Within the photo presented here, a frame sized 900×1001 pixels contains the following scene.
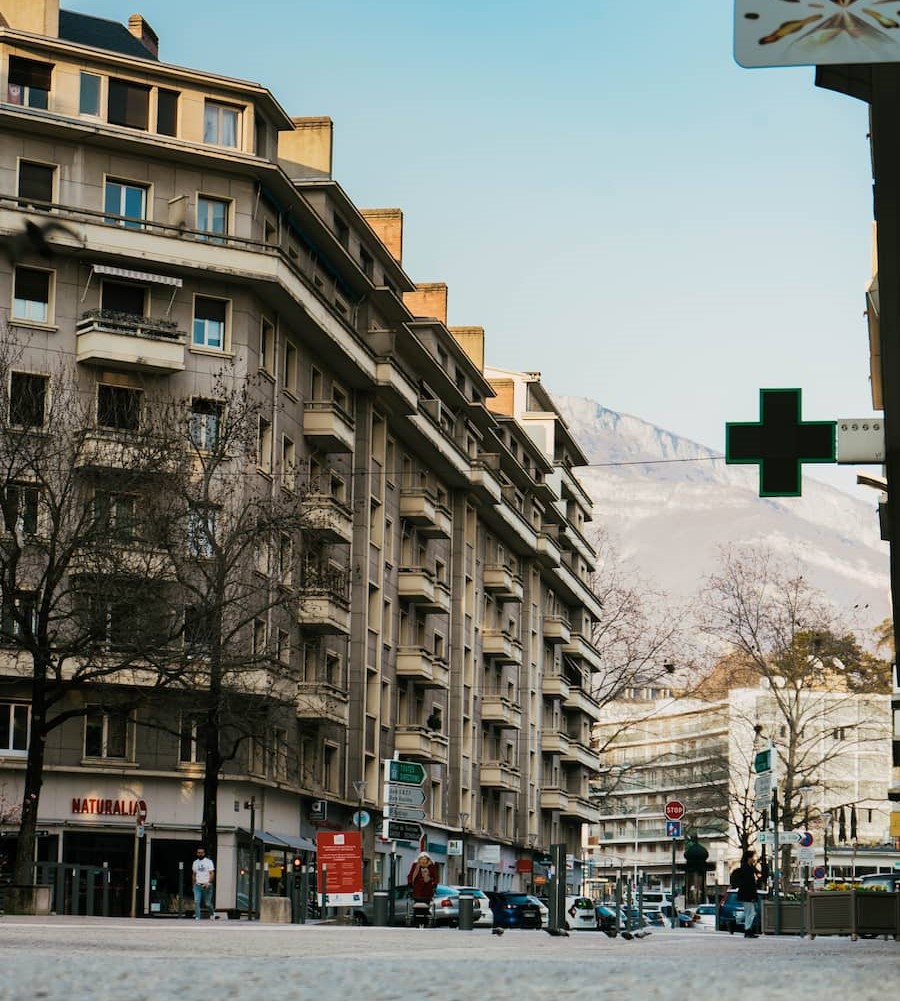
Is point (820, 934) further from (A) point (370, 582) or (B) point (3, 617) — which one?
(A) point (370, 582)

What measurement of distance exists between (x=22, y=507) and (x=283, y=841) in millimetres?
14289

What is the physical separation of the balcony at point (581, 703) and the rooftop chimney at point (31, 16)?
51.7 meters

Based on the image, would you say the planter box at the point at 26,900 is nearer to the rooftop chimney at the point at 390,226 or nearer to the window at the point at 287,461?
the window at the point at 287,461

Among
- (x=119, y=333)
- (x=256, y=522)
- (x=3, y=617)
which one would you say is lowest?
(x=3, y=617)

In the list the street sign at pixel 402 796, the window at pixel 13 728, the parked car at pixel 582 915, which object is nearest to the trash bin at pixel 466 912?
the street sign at pixel 402 796

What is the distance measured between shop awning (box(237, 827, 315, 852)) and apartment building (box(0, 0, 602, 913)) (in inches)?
4.2

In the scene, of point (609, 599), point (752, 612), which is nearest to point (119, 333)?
point (752, 612)

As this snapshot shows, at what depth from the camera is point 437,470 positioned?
7088 cm

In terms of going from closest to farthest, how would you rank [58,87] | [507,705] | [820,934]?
[820,934]
[58,87]
[507,705]

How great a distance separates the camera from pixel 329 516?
2098 inches

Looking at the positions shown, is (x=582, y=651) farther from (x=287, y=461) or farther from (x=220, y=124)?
(x=220, y=124)

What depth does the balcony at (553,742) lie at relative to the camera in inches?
3578

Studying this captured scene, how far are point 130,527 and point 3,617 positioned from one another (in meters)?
3.14


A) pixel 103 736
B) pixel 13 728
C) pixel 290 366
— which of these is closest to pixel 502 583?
pixel 290 366
